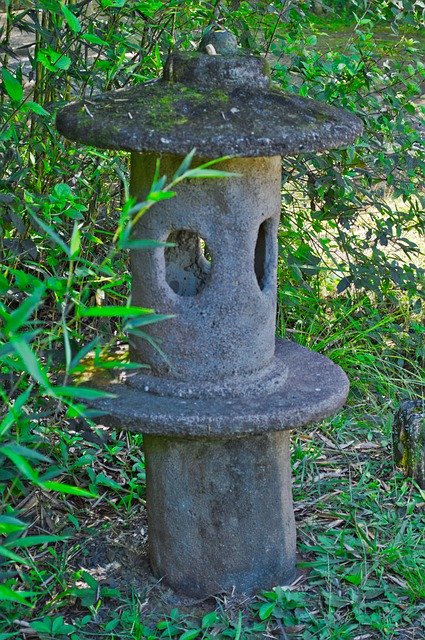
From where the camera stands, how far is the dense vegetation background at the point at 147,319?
10.0 ft

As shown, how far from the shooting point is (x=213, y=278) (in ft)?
9.37

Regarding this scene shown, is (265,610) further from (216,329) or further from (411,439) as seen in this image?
(411,439)

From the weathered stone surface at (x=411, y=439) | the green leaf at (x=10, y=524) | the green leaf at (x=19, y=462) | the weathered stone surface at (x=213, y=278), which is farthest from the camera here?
the weathered stone surface at (x=411, y=439)

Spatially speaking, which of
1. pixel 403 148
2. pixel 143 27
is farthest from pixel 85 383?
pixel 403 148

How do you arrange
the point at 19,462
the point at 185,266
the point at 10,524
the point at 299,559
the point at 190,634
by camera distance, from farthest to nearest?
the point at 299,559
the point at 185,266
the point at 190,634
the point at 10,524
the point at 19,462

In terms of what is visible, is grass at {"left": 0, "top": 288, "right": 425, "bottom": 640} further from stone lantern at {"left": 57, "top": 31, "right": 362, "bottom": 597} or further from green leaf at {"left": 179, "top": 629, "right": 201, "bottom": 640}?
stone lantern at {"left": 57, "top": 31, "right": 362, "bottom": 597}

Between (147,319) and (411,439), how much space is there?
2.23m

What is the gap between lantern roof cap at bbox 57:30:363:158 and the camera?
2539mm

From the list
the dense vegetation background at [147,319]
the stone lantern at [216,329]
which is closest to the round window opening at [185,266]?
the stone lantern at [216,329]

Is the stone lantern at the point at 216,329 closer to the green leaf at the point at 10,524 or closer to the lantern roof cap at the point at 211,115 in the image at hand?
the lantern roof cap at the point at 211,115

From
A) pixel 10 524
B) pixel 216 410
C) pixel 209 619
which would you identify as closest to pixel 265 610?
pixel 209 619

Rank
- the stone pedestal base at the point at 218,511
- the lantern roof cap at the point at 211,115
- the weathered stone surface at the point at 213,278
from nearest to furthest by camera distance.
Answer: the lantern roof cap at the point at 211,115 < the weathered stone surface at the point at 213,278 < the stone pedestal base at the point at 218,511

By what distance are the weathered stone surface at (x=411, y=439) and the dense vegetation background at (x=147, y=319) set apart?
7cm

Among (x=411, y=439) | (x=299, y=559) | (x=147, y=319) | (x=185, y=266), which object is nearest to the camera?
(x=147, y=319)
